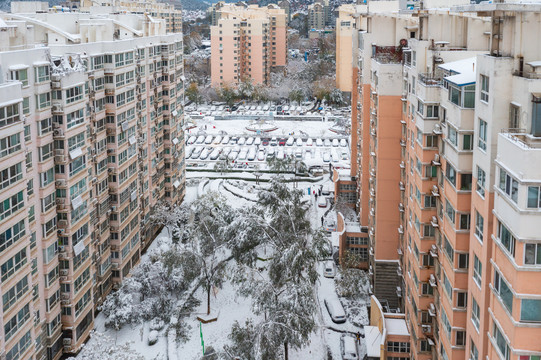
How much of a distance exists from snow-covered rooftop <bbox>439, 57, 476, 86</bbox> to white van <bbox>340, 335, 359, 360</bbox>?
49.9 feet

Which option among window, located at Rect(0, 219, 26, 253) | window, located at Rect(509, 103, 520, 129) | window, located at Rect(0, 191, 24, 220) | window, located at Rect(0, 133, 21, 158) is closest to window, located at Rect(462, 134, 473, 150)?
window, located at Rect(509, 103, 520, 129)

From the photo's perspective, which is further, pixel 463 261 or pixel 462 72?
pixel 462 72

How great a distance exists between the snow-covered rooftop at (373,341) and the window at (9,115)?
57.8 feet

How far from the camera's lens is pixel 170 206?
1841 inches

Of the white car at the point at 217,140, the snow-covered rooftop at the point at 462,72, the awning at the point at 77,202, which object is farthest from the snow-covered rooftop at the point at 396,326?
the white car at the point at 217,140

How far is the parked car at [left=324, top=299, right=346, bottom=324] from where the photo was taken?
32.3 m

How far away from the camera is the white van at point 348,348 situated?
28891 mm

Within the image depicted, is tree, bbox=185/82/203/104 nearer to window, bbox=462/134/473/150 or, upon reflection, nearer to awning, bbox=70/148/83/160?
awning, bbox=70/148/83/160

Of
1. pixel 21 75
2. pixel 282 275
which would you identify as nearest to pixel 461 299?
pixel 282 275

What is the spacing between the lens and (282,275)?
30.2 metres

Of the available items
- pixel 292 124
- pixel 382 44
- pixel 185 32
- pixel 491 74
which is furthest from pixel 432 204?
pixel 185 32

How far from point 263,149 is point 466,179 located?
57.8m

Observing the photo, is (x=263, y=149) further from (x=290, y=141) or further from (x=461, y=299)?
(x=461, y=299)

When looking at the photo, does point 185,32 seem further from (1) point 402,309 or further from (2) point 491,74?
(2) point 491,74
